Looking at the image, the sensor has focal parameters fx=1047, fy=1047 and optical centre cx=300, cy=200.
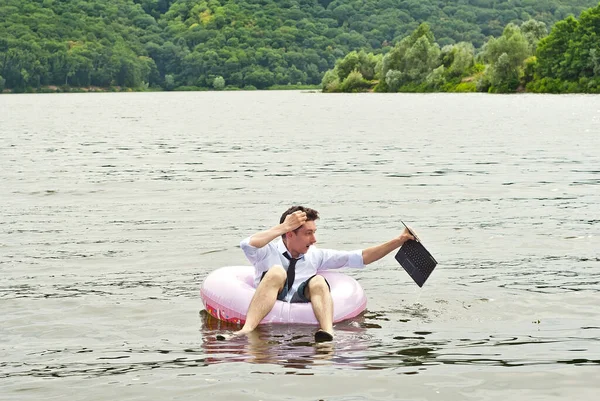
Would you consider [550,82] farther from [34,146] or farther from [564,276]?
[564,276]

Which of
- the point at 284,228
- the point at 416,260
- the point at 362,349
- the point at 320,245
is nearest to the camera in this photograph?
the point at 362,349

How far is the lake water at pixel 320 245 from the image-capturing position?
9336 millimetres

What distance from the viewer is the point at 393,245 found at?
475 inches

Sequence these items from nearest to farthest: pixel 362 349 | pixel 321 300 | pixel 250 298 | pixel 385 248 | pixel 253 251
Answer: pixel 362 349 < pixel 321 300 < pixel 253 251 < pixel 250 298 < pixel 385 248

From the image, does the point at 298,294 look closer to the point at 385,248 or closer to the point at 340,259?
the point at 340,259

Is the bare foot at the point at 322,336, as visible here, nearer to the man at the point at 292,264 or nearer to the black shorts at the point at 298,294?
the man at the point at 292,264

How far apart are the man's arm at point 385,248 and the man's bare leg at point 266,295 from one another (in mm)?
1220

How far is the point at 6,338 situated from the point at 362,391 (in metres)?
4.21

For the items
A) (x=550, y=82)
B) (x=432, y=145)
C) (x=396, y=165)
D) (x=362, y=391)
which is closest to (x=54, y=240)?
(x=362, y=391)

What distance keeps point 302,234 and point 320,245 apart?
5.62 metres

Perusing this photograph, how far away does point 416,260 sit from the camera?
1220 cm

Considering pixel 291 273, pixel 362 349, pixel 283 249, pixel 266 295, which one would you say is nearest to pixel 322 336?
pixel 362 349

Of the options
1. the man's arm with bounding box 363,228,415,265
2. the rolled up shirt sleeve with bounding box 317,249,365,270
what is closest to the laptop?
the man's arm with bounding box 363,228,415,265

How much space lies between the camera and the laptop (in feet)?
39.6
